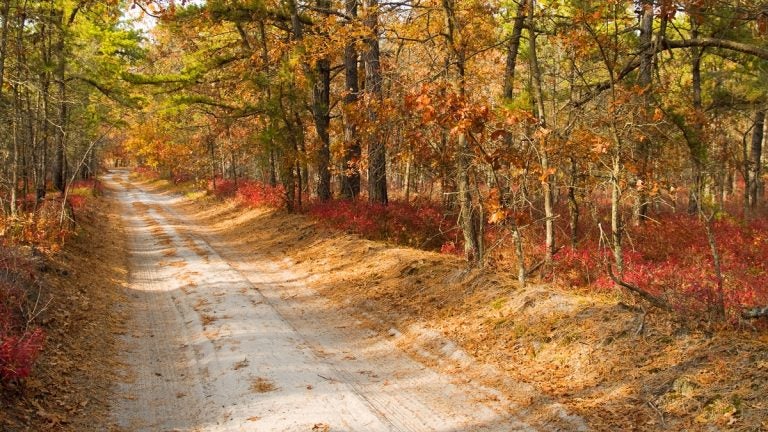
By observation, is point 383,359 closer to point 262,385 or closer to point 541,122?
point 262,385

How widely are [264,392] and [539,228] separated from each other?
36.3 feet

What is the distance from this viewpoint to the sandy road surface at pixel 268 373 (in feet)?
17.3

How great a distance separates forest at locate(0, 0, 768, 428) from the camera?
7707 millimetres

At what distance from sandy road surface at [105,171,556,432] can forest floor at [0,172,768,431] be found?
0.08ft

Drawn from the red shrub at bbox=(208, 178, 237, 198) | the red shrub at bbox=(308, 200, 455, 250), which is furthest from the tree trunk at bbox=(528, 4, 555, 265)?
the red shrub at bbox=(208, 178, 237, 198)

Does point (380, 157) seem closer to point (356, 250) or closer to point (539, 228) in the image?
point (356, 250)

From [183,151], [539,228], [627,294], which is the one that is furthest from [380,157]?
[183,151]

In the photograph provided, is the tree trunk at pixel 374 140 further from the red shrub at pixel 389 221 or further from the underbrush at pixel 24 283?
the underbrush at pixel 24 283

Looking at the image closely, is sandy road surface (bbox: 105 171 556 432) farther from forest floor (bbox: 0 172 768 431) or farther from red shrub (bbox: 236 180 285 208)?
red shrub (bbox: 236 180 285 208)

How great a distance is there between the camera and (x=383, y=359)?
711 cm

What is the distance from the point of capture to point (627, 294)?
25.2 ft

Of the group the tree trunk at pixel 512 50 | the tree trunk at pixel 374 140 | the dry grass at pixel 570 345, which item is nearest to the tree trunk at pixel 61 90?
the tree trunk at pixel 374 140

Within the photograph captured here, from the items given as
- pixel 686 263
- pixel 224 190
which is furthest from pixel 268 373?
pixel 224 190

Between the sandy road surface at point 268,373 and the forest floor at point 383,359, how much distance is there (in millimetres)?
25
